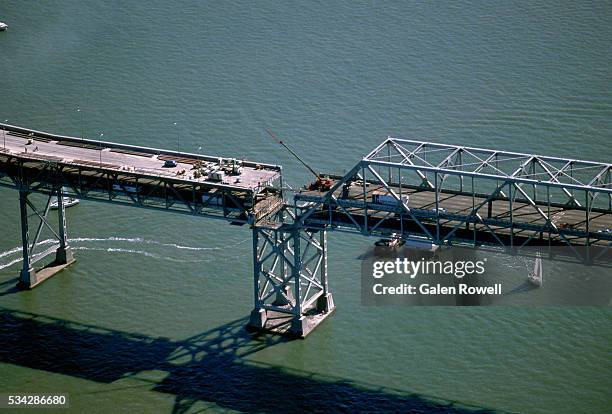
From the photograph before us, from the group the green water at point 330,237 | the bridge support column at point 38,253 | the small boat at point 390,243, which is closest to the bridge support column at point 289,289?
the green water at point 330,237

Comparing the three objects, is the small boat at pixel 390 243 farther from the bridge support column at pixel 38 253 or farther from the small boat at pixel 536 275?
the bridge support column at pixel 38 253

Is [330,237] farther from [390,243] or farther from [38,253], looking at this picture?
[38,253]

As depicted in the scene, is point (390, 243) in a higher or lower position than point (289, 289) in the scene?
higher

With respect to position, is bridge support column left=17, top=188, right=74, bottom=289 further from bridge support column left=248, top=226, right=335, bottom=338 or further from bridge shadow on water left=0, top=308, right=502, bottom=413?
bridge support column left=248, top=226, right=335, bottom=338

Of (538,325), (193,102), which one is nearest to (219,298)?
(538,325)

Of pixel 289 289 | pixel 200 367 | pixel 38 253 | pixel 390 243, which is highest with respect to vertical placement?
pixel 390 243

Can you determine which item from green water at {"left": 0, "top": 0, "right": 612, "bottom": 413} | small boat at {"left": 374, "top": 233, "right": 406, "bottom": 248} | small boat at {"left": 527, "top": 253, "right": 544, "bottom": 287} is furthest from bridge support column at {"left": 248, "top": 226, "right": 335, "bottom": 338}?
small boat at {"left": 527, "top": 253, "right": 544, "bottom": 287}

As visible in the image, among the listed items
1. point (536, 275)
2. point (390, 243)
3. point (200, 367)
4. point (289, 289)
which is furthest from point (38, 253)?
point (536, 275)
